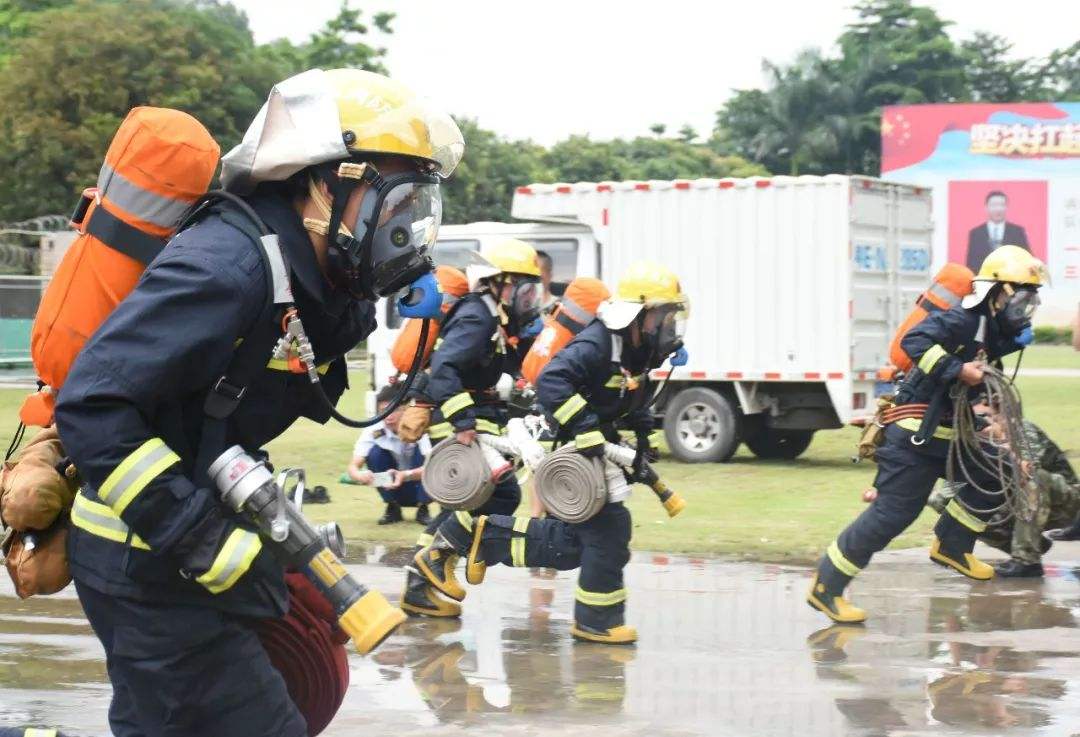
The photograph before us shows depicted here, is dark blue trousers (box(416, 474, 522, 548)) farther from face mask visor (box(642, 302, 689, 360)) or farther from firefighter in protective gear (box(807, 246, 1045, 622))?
firefighter in protective gear (box(807, 246, 1045, 622))

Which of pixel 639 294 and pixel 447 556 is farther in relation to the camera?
pixel 447 556

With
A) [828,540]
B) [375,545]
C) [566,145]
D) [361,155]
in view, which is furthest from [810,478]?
[566,145]

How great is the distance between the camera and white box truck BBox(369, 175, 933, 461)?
51.6 ft

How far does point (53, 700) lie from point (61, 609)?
206 centimetres

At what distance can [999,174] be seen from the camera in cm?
5306

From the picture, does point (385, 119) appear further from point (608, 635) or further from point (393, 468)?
point (393, 468)

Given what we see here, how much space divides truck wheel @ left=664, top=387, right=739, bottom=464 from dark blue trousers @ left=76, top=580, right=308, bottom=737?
12805 mm

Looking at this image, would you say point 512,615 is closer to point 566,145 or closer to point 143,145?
point 143,145

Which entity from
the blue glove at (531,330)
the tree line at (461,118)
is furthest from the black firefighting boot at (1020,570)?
the tree line at (461,118)

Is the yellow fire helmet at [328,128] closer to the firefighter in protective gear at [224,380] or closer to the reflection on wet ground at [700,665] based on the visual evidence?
the firefighter in protective gear at [224,380]

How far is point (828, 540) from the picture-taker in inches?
426

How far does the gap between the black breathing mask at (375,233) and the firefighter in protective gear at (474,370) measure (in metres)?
4.79

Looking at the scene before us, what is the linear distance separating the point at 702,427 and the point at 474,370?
24.9 feet

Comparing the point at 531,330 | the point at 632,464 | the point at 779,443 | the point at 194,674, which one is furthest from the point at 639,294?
the point at 779,443
